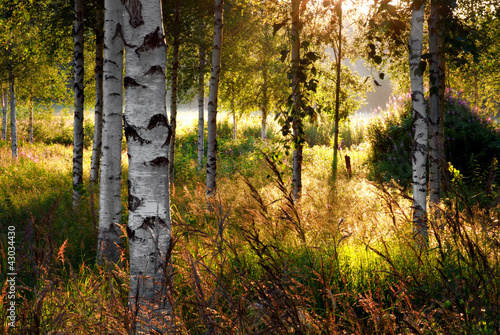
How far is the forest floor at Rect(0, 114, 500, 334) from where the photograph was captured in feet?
5.03

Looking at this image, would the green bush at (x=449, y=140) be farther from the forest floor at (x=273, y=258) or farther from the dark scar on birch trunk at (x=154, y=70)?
the dark scar on birch trunk at (x=154, y=70)

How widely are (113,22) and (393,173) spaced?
10.2 m

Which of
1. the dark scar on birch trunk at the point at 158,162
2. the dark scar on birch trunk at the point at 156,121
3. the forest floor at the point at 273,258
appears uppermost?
the dark scar on birch trunk at the point at 156,121

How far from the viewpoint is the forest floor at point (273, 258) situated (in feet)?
5.03

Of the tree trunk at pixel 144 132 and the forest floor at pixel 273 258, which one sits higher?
the tree trunk at pixel 144 132


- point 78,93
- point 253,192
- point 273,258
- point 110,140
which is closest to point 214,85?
point 110,140

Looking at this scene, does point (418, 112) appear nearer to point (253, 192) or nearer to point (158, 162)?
point (253, 192)

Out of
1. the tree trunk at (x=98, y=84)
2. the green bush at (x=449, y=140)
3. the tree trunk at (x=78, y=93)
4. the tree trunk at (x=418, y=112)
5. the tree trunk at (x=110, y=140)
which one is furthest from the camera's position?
the green bush at (x=449, y=140)

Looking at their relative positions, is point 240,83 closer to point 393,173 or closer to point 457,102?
point 393,173

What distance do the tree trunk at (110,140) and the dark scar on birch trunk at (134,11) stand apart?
284cm

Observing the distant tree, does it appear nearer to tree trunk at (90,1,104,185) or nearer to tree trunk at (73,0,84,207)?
tree trunk at (90,1,104,185)

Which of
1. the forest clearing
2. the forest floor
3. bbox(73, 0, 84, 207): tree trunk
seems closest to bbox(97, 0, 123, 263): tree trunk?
the forest clearing

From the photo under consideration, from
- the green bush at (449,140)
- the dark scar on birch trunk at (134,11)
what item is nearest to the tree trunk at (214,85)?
the dark scar on birch trunk at (134,11)

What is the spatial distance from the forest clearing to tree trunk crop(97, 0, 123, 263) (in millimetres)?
21
